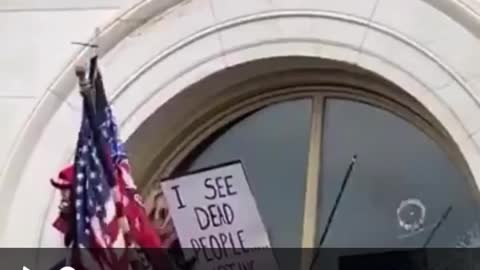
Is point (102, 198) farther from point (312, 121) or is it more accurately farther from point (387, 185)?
point (387, 185)

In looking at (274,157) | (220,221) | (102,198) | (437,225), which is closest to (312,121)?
(274,157)

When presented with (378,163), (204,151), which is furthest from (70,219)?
(378,163)

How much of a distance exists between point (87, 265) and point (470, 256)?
5.25 feet

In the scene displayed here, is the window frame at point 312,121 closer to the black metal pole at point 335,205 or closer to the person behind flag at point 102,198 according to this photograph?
the black metal pole at point 335,205

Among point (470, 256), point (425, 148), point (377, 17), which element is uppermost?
point (377, 17)

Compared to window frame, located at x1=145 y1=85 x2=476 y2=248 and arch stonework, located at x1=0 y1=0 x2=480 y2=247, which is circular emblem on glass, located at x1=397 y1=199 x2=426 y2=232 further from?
arch stonework, located at x1=0 y1=0 x2=480 y2=247

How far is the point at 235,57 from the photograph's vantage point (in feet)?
20.5

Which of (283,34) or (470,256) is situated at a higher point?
(283,34)

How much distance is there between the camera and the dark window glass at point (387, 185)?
20.1 ft

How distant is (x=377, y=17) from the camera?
239 inches

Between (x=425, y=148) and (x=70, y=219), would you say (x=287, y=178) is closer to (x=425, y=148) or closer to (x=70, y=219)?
(x=425, y=148)

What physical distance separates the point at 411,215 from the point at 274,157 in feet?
2.34

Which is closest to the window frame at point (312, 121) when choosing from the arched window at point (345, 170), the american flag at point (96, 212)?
the arched window at point (345, 170)

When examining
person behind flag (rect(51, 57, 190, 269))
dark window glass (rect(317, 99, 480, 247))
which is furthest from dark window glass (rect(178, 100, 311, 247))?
person behind flag (rect(51, 57, 190, 269))
